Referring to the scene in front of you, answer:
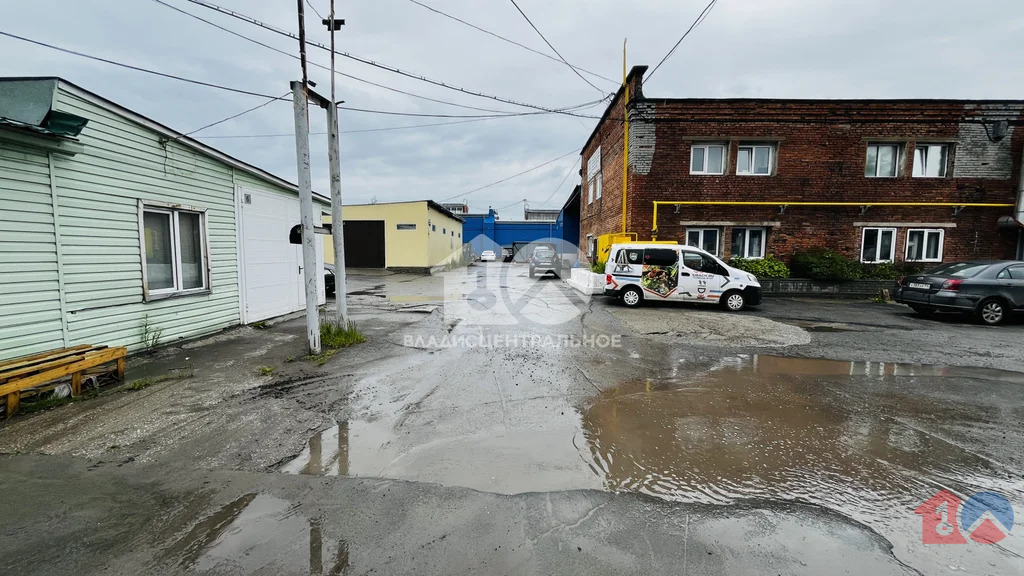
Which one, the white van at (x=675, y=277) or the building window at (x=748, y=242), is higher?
the building window at (x=748, y=242)

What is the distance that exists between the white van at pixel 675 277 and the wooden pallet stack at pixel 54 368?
10063 millimetres

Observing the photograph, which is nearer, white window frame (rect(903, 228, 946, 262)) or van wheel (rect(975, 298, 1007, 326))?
van wheel (rect(975, 298, 1007, 326))

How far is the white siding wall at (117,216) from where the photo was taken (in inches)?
211

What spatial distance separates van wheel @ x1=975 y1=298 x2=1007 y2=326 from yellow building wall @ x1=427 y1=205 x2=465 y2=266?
22.0m

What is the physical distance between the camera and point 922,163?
1508 centimetres

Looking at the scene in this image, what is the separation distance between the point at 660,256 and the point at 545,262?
9606 mm

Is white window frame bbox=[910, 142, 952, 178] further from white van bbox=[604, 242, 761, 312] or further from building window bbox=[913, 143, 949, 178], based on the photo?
white van bbox=[604, 242, 761, 312]

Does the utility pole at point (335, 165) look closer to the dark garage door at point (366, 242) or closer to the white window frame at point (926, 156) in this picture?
the white window frame at point (926, 156)

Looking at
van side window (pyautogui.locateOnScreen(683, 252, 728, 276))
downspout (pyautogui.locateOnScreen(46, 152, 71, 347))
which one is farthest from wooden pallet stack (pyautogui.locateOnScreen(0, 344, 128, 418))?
van side window (pyautogui.locateOnScreen(683, 252, 728, 276))

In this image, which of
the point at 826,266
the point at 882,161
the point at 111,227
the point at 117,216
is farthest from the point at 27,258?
the point at 882,161

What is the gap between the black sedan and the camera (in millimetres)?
9547

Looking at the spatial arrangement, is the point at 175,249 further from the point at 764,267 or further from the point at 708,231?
the point at 764,267

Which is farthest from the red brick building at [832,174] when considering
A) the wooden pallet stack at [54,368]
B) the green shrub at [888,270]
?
the wooden pallet stack at [54,368]

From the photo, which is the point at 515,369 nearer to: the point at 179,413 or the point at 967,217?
the point at 179,413
